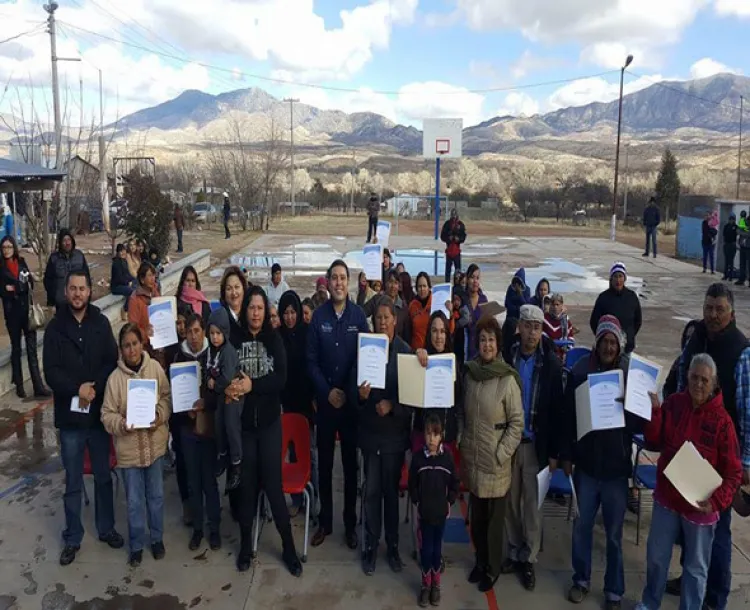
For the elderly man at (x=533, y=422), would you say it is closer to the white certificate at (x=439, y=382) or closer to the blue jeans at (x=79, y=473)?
the white certificate at (x=439, y=382)

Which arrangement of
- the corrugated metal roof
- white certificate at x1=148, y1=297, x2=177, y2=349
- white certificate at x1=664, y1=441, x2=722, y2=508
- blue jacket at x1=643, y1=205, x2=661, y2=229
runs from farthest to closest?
blue jacket at x1=643, y1=205, x2=661, y2=229, the corrugated metal roof, white certificate at x1=148, y1=297, x2=177, y2=349, white certificate at x1=664, y1=441, x2=722, y2=508

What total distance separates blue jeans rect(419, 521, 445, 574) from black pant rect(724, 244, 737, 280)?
16321 millimetres

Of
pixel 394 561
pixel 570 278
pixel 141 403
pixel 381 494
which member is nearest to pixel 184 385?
pixel 141 403

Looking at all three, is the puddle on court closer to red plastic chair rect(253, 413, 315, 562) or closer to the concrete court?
the concrete court

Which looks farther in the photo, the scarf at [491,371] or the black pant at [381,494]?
the black pant at [381,494]

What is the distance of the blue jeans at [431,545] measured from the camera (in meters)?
4.30

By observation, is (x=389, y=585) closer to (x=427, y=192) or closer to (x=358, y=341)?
(x=358, y=341)

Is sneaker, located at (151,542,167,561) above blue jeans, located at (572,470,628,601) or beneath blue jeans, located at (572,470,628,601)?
beneath

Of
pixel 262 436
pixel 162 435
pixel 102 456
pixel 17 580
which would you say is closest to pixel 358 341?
pixel 262 436

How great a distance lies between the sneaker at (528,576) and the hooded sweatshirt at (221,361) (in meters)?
2.35

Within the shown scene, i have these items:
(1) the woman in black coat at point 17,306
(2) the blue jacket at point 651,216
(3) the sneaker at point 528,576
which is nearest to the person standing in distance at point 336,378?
(3) the sneaker at point 528,576

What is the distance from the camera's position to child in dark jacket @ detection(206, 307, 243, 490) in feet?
14.5

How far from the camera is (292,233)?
A: 32.4 metres

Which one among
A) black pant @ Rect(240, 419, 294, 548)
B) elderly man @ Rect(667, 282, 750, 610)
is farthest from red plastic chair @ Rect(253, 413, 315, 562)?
elderly man @ Rect(667, 282, 750, 610)
